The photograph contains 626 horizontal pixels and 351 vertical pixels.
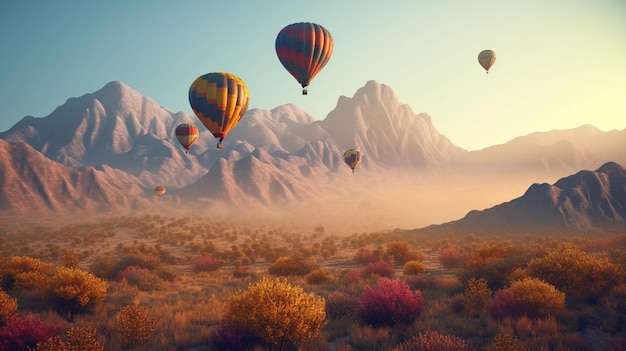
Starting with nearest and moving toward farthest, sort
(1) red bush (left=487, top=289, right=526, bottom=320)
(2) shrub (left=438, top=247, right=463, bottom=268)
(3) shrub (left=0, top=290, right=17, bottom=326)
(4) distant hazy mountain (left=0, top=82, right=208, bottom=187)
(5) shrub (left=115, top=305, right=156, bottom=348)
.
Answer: (5) shrub (left=115, top=305, right=156, bottom=348), (1) red bush (left=487, top=289, right=526, bottom=320), (3) shrub (left=0, top=290, right=17, bottom=326), (2) shrub (left=438, top=247, right=463, bottom=268), (4) distant hazy mountain (left=0, top=82, right=208, bottom=187)

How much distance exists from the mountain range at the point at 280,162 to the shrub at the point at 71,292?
56397 mm

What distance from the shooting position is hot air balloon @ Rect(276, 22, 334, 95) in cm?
2661

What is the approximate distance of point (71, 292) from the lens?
36.4ft

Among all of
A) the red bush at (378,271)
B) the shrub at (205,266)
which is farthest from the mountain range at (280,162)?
the shrub at (205,266)

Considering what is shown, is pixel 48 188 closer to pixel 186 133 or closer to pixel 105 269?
pixel 186 133

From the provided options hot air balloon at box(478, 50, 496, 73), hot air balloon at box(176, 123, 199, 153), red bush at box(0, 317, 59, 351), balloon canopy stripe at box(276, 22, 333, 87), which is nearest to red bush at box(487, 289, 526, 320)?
red bush at box(0, 317, 59, 351)

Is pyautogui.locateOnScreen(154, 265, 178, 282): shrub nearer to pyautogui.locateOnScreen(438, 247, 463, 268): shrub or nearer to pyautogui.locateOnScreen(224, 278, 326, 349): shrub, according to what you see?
pyautogui.locateOnScreen(224, 278, 326, 349): shrub

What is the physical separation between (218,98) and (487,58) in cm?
4810

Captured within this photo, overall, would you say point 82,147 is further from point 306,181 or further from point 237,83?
point 237,83

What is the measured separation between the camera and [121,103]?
537 feet

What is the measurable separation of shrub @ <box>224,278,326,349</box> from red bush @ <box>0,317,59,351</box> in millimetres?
5355

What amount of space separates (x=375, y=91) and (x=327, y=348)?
7678 inches

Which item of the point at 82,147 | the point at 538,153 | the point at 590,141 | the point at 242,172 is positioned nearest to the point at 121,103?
the point at 82,147

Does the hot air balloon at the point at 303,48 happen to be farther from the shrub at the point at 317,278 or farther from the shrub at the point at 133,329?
the shrub at the point at 133,329
